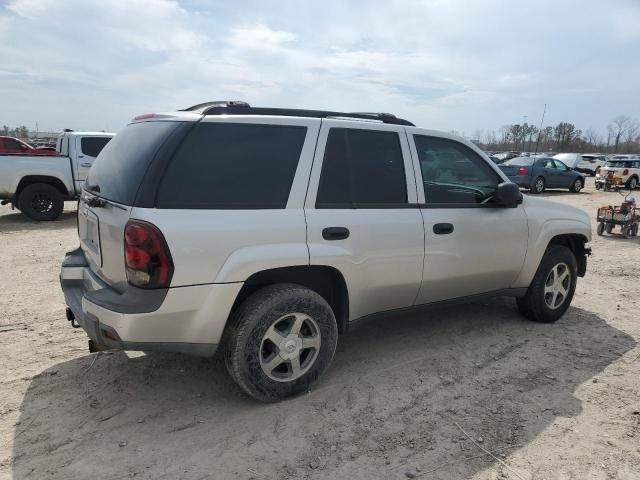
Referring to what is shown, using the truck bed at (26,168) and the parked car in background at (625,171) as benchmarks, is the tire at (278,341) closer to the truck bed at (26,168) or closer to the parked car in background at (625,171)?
the truck bed at (26,168)

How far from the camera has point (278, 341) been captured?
3133mm

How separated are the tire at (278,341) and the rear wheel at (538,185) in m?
18.6

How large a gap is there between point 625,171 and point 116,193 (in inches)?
1045

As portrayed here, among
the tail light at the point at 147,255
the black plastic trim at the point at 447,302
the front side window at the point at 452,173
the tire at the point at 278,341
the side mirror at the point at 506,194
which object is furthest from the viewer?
the side mirror at the point at 506,194

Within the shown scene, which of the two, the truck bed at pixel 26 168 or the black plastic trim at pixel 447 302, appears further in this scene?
the truck bed at pixel 26 168

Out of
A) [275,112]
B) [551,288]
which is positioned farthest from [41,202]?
[551,288]

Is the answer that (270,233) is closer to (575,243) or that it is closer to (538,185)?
(575,243)

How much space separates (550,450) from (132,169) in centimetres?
293

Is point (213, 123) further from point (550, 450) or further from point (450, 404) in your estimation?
point (550, 450)

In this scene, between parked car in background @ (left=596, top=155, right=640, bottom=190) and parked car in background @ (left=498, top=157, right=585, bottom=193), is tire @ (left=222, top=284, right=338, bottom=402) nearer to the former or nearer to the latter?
parked car in background @ (left=498, top=157, right=585, bottom=193)

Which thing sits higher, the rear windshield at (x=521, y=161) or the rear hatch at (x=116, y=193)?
the rear windshield at (x=521, y=161)

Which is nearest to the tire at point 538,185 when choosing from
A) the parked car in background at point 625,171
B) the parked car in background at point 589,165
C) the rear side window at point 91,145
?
the parked car in background at point 625,171

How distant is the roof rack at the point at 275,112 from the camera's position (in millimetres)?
3123

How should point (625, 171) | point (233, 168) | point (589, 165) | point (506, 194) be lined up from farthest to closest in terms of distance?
point (589, 165) < point (625, 171) < point (506, 194) < point (233, 168)
